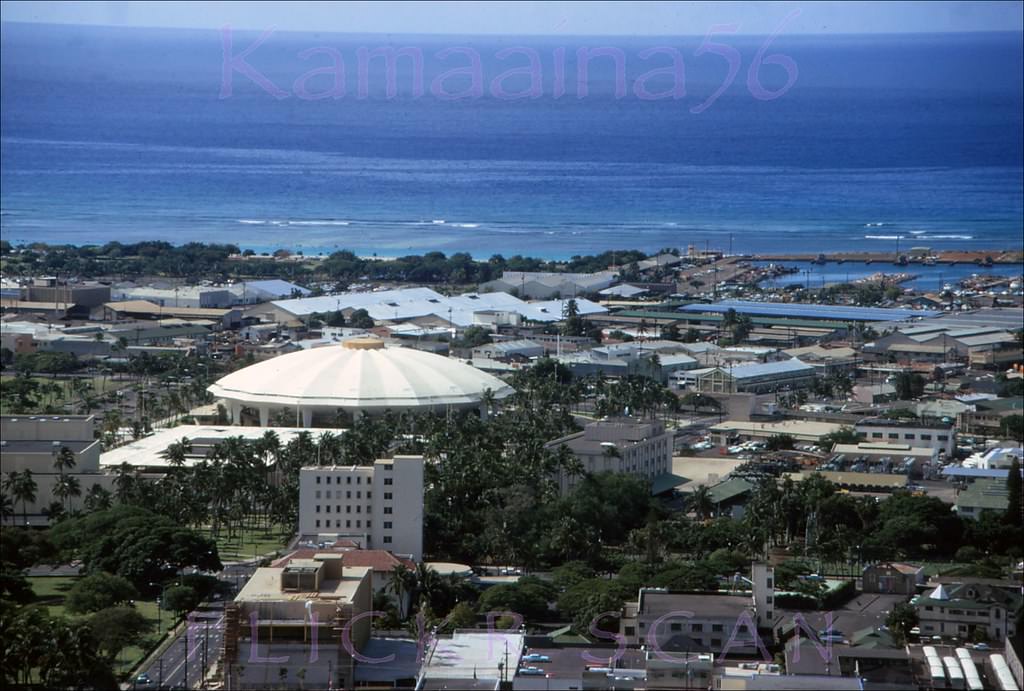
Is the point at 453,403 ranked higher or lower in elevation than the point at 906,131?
lower

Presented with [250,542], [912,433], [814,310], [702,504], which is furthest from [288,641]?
[814,310]

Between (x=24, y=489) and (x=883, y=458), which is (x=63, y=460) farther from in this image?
(x=883, y=458)

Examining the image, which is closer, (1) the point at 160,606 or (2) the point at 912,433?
(1) the point at 160,606

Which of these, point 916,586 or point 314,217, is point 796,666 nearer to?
point 916,586

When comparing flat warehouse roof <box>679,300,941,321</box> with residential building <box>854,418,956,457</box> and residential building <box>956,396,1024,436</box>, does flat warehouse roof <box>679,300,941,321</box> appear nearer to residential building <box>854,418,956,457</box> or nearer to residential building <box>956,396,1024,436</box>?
residential building <box>956,396,1024,436</box>

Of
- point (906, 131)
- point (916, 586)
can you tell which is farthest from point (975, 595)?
point (906, 131)

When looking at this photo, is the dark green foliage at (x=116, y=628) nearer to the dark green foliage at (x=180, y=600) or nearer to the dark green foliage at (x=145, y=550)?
the dark green foliage at (x=180, y=600)
